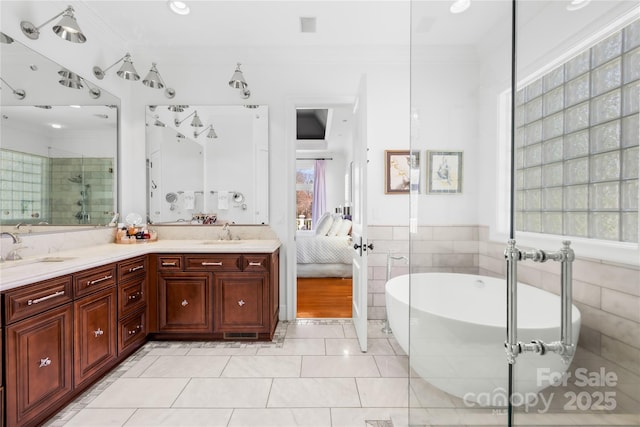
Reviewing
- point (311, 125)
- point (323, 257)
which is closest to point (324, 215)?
point (323, 257)

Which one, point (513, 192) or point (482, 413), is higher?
point (513, 192)

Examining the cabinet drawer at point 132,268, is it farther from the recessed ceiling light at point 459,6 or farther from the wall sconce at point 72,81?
the recessed ceiling light at point 459,6

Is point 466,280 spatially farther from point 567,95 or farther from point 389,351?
point 389,351

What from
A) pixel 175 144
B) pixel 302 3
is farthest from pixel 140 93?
pixel 302 3

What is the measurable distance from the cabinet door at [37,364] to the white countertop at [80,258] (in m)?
0.21

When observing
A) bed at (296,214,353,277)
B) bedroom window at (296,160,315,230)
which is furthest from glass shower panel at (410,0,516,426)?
bedroom window at (296,160,315,230)

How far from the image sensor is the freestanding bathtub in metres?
0.76

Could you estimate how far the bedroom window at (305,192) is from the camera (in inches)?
334

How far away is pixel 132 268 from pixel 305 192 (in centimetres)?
632

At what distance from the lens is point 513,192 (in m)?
0.82

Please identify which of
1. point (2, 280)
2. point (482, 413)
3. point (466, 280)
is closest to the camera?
point (482, 413)

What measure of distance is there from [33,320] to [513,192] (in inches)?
86.0

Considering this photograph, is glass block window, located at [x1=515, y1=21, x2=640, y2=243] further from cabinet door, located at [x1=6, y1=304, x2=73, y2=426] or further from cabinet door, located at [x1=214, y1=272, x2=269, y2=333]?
cabinet door, located at [x1=214, y1=272, x2=269, y2=333]

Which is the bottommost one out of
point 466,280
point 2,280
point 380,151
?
point 2,280
